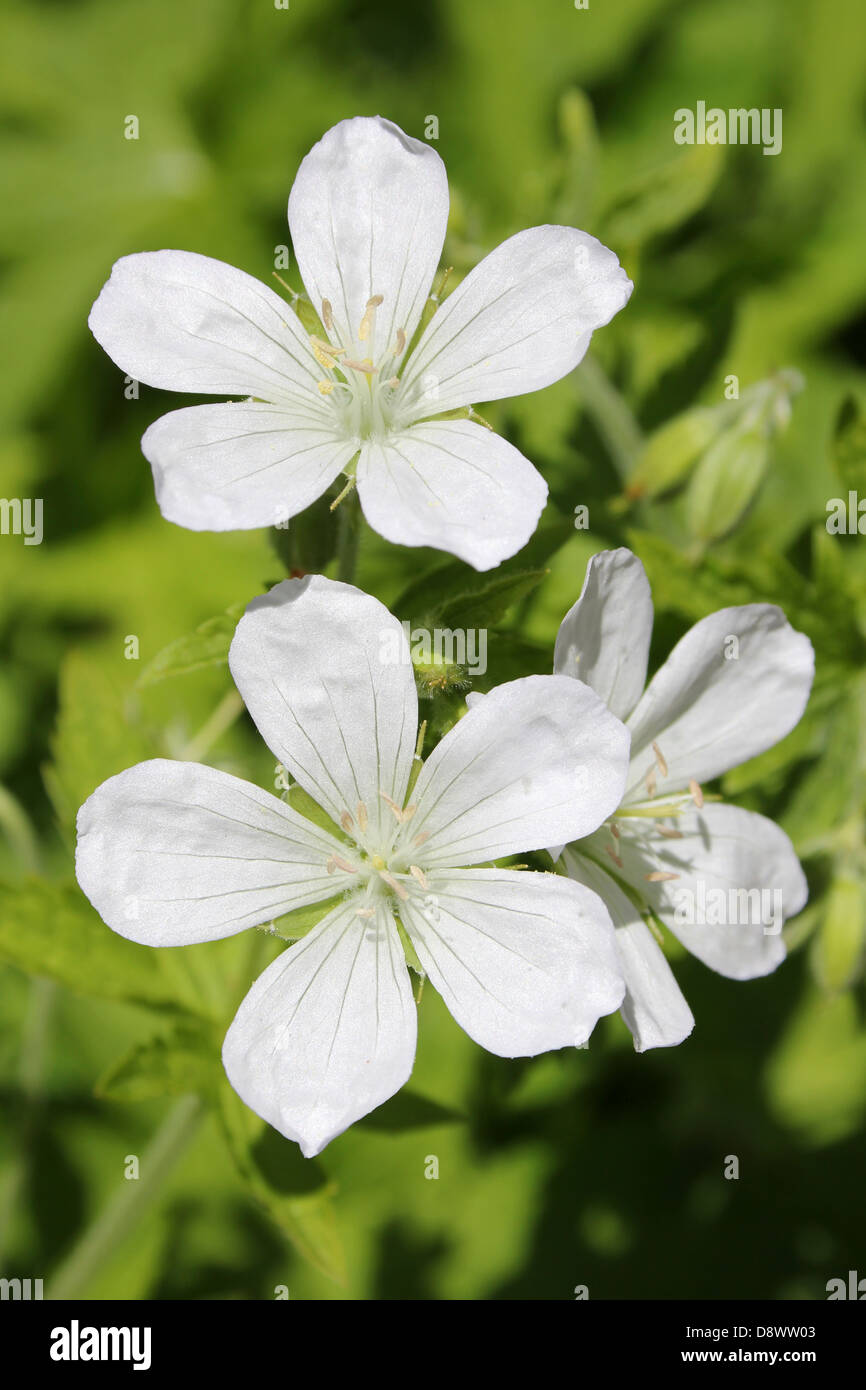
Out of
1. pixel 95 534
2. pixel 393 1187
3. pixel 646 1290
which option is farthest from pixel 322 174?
pixel 646 1290

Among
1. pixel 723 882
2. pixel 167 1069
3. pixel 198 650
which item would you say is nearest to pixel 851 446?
pixel 723 882

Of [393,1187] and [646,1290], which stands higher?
[393,1187]

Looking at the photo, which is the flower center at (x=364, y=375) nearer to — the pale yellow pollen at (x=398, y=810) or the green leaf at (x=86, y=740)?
the pale yellow pollen at (x=398, y=810)

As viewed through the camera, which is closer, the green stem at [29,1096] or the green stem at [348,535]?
the green stem at [348,535]

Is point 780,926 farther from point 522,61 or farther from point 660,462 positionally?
point 522,61

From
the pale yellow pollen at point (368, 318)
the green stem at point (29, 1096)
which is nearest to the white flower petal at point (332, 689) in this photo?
the pale yellow pollen at point (368, 318)

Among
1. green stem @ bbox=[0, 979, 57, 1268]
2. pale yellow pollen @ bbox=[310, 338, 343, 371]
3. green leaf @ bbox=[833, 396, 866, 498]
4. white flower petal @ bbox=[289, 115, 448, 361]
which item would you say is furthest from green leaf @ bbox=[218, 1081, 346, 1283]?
green leaf @ bbox=[833, 396, 866, 498]
